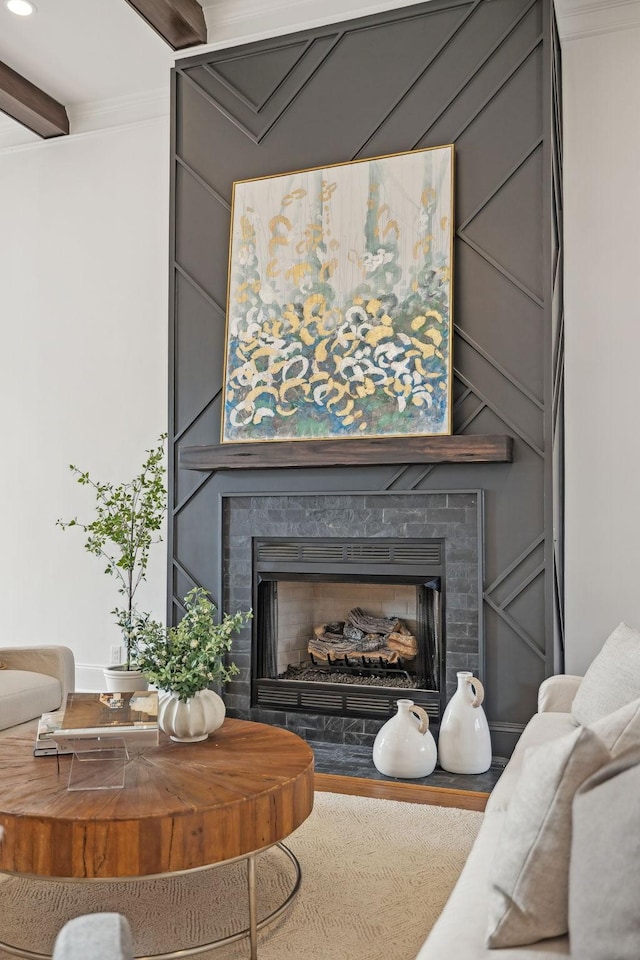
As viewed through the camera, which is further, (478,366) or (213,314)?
(213,314)

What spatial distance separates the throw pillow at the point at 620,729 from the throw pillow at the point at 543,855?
0.27 ft

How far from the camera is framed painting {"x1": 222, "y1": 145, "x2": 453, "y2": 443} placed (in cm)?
365

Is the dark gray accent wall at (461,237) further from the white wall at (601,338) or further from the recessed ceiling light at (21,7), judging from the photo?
the recessed ceiling light at (21,7)

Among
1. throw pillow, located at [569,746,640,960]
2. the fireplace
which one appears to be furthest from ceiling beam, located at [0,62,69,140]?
throw pillow, located at [569,746,640,960]

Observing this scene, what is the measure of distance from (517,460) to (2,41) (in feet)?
11.6

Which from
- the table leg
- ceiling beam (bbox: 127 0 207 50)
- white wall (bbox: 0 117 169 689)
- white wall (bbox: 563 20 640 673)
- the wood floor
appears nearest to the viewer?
the table leg

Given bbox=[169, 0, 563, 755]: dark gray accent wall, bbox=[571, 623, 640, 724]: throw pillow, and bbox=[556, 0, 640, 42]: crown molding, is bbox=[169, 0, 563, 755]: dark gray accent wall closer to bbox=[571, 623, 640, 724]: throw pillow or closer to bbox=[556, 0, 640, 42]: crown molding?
bbox=[556, 0, 640, 42]: crown molding

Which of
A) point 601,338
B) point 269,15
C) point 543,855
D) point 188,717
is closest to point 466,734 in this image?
point 188,717

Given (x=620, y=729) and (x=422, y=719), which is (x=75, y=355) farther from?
(x=620, y=729)

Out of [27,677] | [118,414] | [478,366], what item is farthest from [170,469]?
[478,366]

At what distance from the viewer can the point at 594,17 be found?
3.80 meters

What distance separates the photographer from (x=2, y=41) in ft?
14.3

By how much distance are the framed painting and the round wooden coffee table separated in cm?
189

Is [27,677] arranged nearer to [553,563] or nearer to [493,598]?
[493,598]
